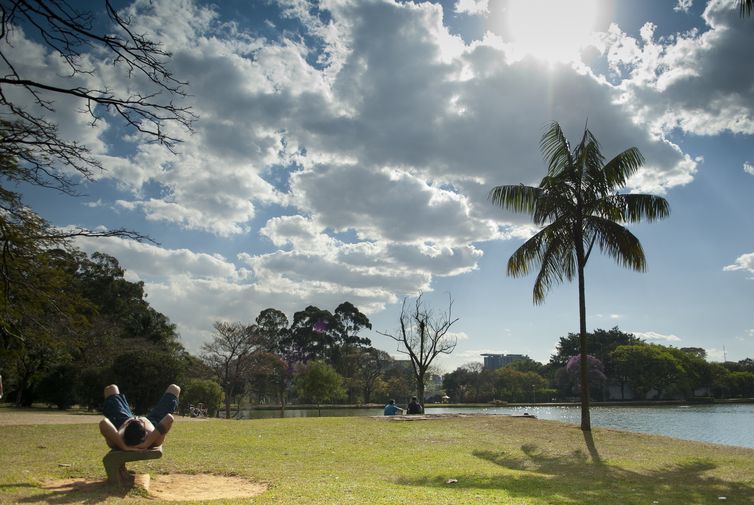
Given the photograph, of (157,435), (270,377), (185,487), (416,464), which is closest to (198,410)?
(416,464)

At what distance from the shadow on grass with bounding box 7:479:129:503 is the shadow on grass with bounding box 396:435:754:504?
4.23 metres

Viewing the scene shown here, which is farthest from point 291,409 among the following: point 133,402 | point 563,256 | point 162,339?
point 563,256

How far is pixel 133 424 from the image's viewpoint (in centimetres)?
716

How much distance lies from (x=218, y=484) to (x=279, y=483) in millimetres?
981

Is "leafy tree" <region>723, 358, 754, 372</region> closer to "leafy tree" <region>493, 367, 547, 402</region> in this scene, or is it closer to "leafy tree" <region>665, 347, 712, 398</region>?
"leafy tree" <region>665, 347, 712, 398</region>

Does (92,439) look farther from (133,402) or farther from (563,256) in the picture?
(133,402)

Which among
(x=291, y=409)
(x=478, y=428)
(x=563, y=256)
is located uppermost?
(x=563, y=256)

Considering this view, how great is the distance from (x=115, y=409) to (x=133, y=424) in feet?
1.74

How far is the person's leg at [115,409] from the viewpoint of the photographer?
24.5 ft

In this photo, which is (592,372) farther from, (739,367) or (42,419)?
(42,419)

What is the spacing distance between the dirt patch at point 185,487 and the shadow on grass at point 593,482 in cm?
253

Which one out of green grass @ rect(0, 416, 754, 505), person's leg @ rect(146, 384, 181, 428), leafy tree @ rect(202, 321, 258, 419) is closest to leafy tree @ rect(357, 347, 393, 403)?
leafy tree @ rect(202, 321, 258, 419)

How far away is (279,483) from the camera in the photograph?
7.88m

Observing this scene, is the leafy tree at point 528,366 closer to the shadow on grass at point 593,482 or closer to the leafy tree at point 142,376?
the leafy tree at point 142,376
